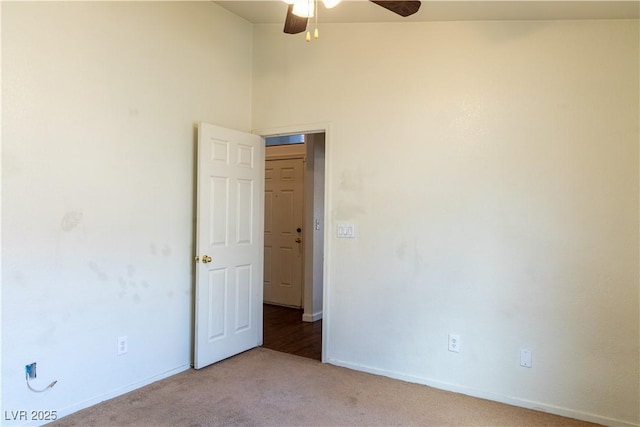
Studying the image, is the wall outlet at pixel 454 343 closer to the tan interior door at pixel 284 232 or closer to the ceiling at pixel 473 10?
the ceiling at pixel 473 10

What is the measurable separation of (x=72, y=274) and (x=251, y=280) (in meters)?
1.51

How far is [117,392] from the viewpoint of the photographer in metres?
2.73

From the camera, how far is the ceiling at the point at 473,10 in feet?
7.86

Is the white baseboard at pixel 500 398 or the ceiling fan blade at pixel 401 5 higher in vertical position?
the ceiling fan blade at pixel 401 5

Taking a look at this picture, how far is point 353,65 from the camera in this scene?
128 inches

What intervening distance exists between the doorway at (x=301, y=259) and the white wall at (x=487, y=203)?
2.35ft

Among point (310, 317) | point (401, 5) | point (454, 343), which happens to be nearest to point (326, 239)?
point (454, 343)

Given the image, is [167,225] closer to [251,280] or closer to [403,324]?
[251,280]

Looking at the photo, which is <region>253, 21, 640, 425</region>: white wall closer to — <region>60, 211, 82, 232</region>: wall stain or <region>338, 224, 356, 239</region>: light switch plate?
<region>338, 224, 356, 239</region>: light switch plate

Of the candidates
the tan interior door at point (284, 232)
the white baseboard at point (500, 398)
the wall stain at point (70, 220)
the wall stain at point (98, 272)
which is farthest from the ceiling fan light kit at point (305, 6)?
the tan interior door at point (284, 232)

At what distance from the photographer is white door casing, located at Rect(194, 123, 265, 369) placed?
3.19m


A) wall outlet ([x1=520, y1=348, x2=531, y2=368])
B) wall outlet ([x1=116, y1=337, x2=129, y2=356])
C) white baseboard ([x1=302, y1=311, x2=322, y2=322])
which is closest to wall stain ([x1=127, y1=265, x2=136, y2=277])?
wall outlet ([x1=116, y1=337, x2=129, y2=356])

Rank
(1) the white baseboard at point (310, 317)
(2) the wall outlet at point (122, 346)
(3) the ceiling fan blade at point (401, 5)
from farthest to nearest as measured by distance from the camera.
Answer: (1) the white baseboard at point (310, 317) < (2) the wall outlet at point (122, 346) < (3) the ceiling fan blade at point (401, 5)

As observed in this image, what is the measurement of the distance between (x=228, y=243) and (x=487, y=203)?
2.02 meters
